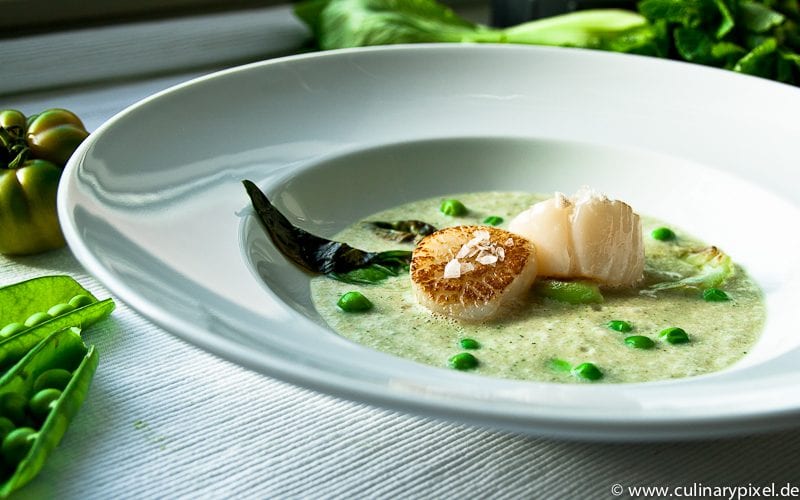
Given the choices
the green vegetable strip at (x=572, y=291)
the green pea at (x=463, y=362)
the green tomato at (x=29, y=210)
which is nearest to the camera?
the green pea at (x=463, y=362)

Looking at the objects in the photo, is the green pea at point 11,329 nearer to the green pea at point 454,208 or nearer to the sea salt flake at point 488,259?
the sea salt flake at point 488,259

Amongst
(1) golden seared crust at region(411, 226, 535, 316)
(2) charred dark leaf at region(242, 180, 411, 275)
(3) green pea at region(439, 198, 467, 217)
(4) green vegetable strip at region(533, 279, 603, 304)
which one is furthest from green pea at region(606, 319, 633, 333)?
(3) green pea at region(439, 198, 467, 217)

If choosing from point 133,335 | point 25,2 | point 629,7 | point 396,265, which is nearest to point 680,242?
point 396,265

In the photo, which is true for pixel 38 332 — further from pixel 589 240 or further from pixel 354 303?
pixel 589 240

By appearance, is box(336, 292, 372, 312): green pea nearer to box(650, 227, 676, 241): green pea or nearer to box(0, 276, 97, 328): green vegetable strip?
box(0, 276, 97, 328): green vegetable strip

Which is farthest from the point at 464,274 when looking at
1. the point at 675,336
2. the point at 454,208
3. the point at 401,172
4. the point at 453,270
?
the point at 401,172

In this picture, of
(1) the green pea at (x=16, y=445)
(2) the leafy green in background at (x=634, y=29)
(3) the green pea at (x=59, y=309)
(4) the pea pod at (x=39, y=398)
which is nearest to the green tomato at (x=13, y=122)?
(3) the green pea at (x=59, y=309)
